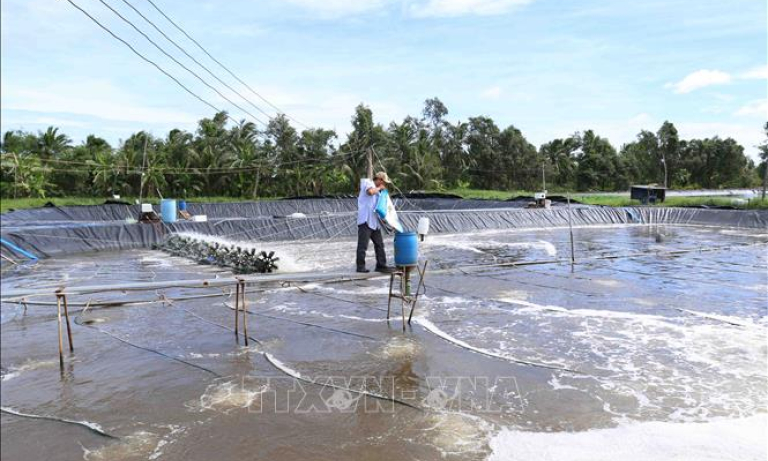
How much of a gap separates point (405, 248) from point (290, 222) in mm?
13813

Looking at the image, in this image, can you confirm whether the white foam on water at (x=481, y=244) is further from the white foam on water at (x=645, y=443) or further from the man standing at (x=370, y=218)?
the white foam on water at (x=645, y=443)

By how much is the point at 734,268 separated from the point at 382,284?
8020 mm

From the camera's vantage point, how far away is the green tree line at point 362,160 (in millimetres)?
30000

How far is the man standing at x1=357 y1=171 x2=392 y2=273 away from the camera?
671 cm

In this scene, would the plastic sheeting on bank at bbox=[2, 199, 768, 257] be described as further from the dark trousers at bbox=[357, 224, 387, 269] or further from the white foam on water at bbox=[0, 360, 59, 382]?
the dark trousers at bbox=[357, 224, 387, 269]

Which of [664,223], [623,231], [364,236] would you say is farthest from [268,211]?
[364,236]

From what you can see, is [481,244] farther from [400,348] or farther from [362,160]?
[362,160]

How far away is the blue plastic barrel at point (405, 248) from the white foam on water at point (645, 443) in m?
2.77

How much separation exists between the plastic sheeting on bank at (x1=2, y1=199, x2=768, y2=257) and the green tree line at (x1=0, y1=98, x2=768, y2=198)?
254cm

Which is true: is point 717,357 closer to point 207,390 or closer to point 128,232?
point 207,390

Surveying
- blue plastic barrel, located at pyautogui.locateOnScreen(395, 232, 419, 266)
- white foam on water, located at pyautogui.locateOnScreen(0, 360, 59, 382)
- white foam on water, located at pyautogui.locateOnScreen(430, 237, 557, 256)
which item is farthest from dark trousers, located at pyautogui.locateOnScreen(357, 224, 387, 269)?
white foam on water, located at pyautogui.locateOnScreen(430, 237, 557, 256)

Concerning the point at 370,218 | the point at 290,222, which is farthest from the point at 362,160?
the point at 370,218

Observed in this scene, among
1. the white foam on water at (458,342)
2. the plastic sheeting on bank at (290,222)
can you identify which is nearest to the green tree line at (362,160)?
the plastic sheeting on bank at (290,222)

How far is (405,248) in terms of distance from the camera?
666 centimetres
